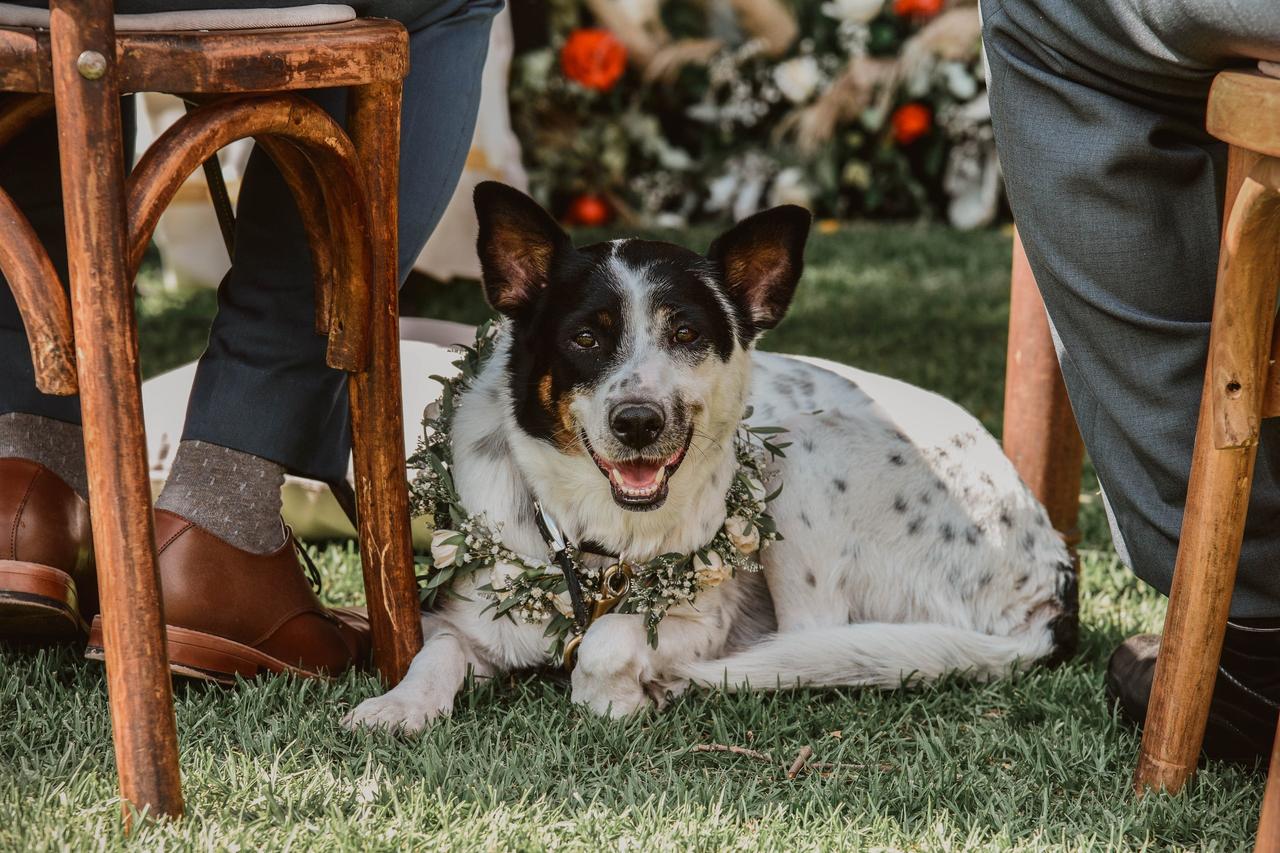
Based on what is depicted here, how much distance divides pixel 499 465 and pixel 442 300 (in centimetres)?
298

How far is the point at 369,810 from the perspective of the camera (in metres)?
1.63

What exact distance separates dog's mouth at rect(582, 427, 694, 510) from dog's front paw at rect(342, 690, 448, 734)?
16.9 inches

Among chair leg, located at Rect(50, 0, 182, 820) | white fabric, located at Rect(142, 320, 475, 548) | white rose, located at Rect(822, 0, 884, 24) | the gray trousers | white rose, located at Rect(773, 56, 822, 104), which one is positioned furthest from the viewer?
white rose, located at Rect(773, 56, 822, 104)

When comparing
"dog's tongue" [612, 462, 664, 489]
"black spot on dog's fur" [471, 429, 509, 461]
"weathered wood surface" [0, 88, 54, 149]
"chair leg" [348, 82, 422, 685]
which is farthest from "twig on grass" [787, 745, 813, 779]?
"weathered wood surface" [0, 88, 54, 149]

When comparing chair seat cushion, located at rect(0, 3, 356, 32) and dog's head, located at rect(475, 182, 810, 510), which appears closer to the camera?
chair seat cushion, located at rect(0, 3, 356, 32)

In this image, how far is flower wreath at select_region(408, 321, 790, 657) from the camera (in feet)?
6.99

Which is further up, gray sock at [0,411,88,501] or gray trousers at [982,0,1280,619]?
gray trousers at [982,0,1280,619]

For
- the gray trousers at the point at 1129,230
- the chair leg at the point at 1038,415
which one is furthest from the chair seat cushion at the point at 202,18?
the chair leg at the point at 1038,415

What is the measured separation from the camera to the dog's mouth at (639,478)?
6.81 feet

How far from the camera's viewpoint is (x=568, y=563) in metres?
2.14

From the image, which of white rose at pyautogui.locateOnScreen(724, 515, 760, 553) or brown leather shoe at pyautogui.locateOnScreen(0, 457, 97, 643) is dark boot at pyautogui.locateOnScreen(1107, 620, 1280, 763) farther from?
brown leather shoe at pyautogui.locateOnScreen(0, 457, 97, 643)

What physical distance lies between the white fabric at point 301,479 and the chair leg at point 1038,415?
1.12m

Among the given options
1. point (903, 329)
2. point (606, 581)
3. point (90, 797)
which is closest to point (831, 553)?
point (606, 581)

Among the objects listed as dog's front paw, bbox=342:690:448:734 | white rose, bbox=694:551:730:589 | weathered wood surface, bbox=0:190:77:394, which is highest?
weathered wood surface, bbox=0:190:77:394
